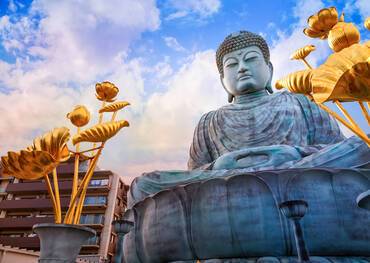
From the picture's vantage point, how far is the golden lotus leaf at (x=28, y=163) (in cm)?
260

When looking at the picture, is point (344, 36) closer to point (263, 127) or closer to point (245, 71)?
point (263, 127)

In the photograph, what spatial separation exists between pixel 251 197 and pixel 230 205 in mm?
161

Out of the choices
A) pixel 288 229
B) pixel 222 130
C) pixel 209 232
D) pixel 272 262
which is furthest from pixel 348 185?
pixel 222 130

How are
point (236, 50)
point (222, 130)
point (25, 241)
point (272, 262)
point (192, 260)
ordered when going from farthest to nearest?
point (25, 241) → point (236, 50) → point (222, 130) → point (192, 260) → point (272, 262)

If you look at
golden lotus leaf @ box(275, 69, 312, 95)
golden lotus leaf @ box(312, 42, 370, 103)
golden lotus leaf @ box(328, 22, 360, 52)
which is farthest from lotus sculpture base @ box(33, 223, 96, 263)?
golden lotus leaf @ box(328, 22, 360, 52)

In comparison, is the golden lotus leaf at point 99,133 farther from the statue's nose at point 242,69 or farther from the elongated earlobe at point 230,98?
the elongated earlobe at point 230,98

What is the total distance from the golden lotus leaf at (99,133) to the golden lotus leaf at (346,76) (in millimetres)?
1587

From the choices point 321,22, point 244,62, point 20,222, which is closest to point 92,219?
point 20,222

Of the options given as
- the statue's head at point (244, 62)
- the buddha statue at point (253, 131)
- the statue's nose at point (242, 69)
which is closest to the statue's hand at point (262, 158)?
the buddha statue at point (253, 131)

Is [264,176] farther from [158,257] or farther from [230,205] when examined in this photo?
[158,257]

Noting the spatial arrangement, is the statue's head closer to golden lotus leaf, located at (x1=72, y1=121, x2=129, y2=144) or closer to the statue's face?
the statue's face

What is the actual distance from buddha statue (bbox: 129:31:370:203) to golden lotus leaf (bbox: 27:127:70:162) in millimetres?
886

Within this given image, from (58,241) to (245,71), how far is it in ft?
10.9

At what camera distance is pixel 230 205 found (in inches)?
95.8
